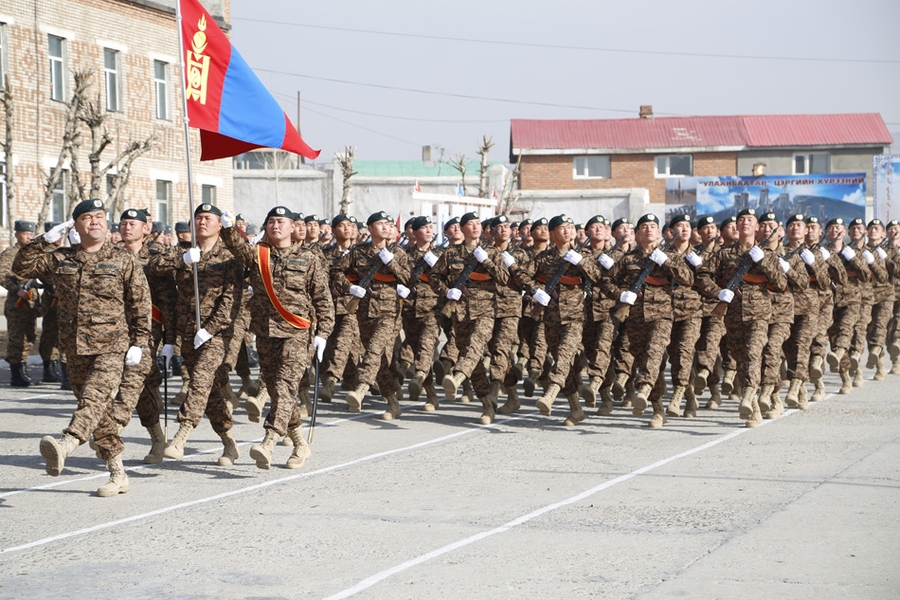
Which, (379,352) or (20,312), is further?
(20,312)

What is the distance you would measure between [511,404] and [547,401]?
5.01 ft

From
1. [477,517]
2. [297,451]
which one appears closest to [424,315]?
[297,451]

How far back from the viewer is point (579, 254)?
40.1 ft

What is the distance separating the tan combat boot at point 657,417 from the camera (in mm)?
11898

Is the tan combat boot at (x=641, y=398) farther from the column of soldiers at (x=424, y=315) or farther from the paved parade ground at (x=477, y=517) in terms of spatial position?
the paved parade ground at (x=477, y=517)

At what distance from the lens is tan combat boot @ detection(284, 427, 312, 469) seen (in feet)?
30.9

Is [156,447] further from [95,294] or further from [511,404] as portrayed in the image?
[511,404]

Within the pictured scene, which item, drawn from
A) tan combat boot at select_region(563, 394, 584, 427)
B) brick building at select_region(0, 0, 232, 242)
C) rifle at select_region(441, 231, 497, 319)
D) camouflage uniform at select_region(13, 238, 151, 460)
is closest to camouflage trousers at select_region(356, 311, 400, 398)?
rifle at select_region(441, 231, 497, 319)

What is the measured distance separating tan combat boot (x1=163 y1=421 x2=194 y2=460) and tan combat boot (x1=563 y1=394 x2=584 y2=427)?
3841mm

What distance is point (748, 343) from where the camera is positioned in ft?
39.7

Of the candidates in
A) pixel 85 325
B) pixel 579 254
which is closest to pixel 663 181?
pixel 579 254

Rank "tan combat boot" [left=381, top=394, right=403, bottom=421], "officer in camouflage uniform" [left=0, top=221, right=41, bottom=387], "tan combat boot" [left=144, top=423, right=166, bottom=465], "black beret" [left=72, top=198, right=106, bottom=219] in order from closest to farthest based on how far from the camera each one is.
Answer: "black beret" [left=72, top=198, right=106, bottom=219]
"tan combat boot" [left=144, top=423, right=166, bottom=465]
"tan combat boot" [left=381, top=394, right=403, bottom=421]
"officer in camouflage uniform" [left=0, top=221, right=41, bottom=387]

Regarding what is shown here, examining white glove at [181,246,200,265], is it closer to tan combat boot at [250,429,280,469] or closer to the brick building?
tan combat boot at [250,429,280,469]

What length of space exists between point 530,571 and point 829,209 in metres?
43.5
